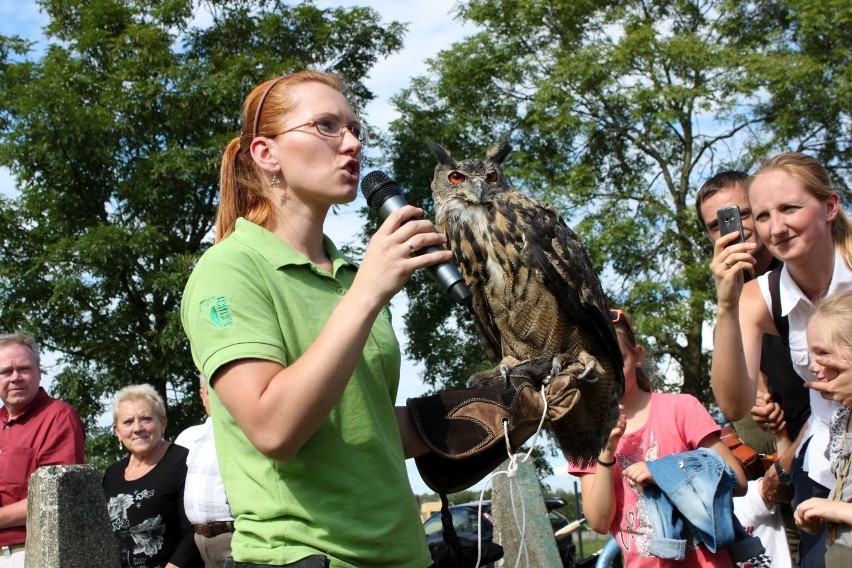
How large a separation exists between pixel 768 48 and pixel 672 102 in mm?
3027

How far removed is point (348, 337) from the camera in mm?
1612

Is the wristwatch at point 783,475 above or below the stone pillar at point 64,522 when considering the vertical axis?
below

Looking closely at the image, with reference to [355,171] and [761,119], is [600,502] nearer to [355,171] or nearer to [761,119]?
[355,171]

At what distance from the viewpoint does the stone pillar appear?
102 inches

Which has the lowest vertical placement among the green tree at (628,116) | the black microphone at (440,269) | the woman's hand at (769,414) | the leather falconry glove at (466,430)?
the leather falconry glove at (466,430)

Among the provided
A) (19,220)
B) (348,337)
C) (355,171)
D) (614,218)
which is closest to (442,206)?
(355,171)

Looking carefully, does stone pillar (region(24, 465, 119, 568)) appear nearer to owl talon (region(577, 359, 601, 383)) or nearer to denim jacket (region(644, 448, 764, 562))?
owl talon (region(577, 359, 601, 383))

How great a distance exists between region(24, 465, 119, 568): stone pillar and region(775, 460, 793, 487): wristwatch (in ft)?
8.43

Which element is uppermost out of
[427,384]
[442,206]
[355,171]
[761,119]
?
[761,119]

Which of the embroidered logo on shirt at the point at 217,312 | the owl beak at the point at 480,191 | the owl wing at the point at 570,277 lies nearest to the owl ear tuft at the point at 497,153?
the owl beak at the point at 480,191

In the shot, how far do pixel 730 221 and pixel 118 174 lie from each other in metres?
16.1

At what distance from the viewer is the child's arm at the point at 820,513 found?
8.96ft

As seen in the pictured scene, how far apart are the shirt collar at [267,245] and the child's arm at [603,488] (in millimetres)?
1963

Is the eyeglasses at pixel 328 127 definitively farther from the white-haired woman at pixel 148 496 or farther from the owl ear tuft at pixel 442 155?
the white-haired woman at pixel 148 496
